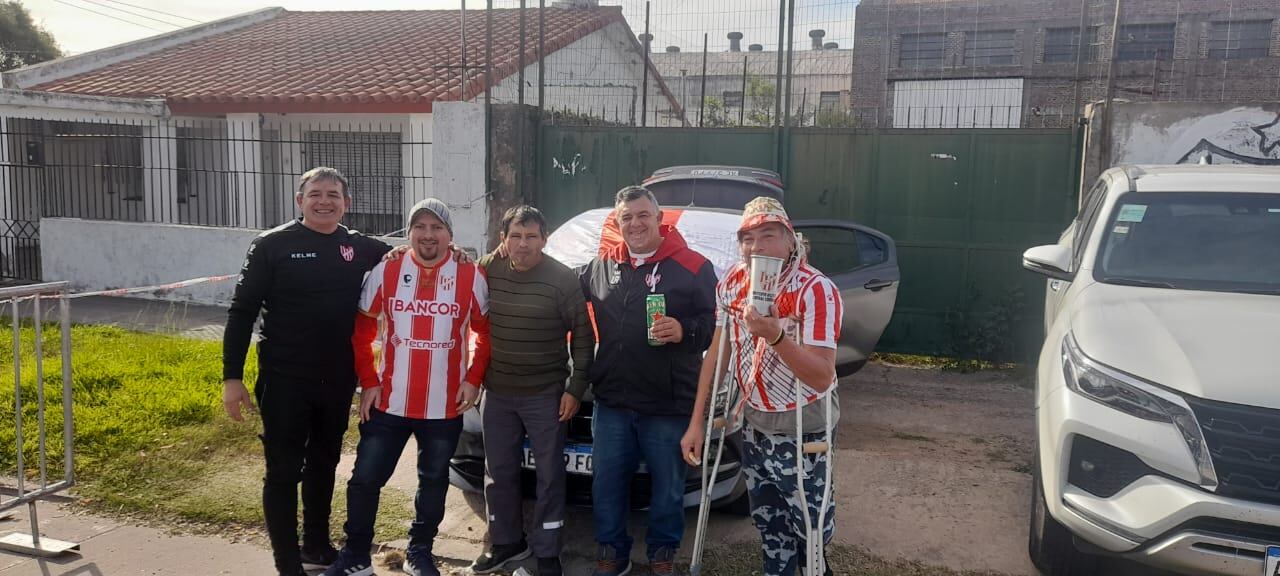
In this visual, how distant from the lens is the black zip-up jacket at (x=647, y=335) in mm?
3732

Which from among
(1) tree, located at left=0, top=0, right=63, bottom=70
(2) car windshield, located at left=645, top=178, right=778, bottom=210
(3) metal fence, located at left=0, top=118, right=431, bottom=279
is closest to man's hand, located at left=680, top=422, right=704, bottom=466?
(2) car windshield, located at left=645, top=178, right=778, bottom=210

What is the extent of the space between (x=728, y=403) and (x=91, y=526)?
3312 millimetres

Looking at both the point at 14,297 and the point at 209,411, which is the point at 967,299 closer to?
the point at 209,411

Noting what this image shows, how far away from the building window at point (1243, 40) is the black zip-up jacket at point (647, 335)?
94.0 ft

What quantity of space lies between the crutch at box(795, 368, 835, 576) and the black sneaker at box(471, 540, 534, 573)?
1.51 m

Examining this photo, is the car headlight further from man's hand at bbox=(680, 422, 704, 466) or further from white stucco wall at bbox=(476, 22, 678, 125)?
white stucco wall at bbox=(476, 22, 678, 125)

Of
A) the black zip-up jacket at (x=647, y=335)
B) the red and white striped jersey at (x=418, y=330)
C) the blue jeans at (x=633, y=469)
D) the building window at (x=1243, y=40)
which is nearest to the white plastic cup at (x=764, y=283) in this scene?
the black zip-up jacket at (x=647, y=335)

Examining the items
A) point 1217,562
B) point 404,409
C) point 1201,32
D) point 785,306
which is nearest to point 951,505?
point 1217,562

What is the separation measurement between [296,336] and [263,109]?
435 inches

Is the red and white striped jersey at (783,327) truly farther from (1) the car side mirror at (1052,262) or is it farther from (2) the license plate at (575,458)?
(1) the car side mirror at (1052,262)

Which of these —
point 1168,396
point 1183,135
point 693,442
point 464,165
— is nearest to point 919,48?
point 1183,135

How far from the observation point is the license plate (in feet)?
13.4

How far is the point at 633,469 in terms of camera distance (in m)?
3.90

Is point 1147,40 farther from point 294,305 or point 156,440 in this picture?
point 294,305
